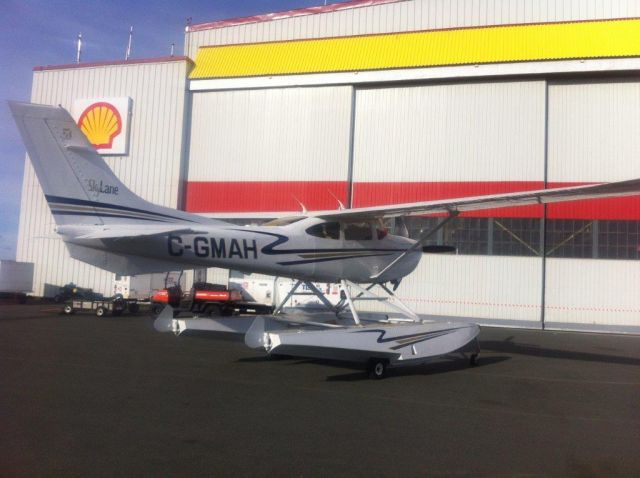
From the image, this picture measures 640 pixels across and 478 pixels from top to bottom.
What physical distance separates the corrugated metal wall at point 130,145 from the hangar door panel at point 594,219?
16.9 meters

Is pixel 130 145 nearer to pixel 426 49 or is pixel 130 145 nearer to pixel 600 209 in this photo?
pixel 426 49

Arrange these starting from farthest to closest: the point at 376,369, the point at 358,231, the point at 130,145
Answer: the point at 130,145 < the point at 358,231 < the point at 376,369

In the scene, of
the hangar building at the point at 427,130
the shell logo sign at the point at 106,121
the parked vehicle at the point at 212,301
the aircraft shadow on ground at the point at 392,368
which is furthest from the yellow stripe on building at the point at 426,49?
the aircraft shadow on ground at the point at 392,368

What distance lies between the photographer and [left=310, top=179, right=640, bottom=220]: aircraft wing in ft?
33.1

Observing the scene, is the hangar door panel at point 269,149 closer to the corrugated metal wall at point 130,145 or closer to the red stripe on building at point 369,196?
the red stripe on building at point 369,196

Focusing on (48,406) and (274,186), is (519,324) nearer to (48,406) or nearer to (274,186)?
(274,186)

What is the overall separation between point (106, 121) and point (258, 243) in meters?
20.4

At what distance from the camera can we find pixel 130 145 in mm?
27328

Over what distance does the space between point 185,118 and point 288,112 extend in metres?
5.03

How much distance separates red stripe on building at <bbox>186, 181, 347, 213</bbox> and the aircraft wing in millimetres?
12948

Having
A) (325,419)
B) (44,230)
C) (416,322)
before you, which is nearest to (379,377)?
(416,322)

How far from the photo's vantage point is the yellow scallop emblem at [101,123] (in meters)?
27.4

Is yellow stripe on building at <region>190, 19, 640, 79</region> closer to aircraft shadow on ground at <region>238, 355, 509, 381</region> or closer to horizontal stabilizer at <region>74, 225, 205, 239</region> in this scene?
aircraft shadow on ground at <region>238, 355, 509, 381</region>

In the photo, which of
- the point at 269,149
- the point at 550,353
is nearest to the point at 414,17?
the point at 269,149
